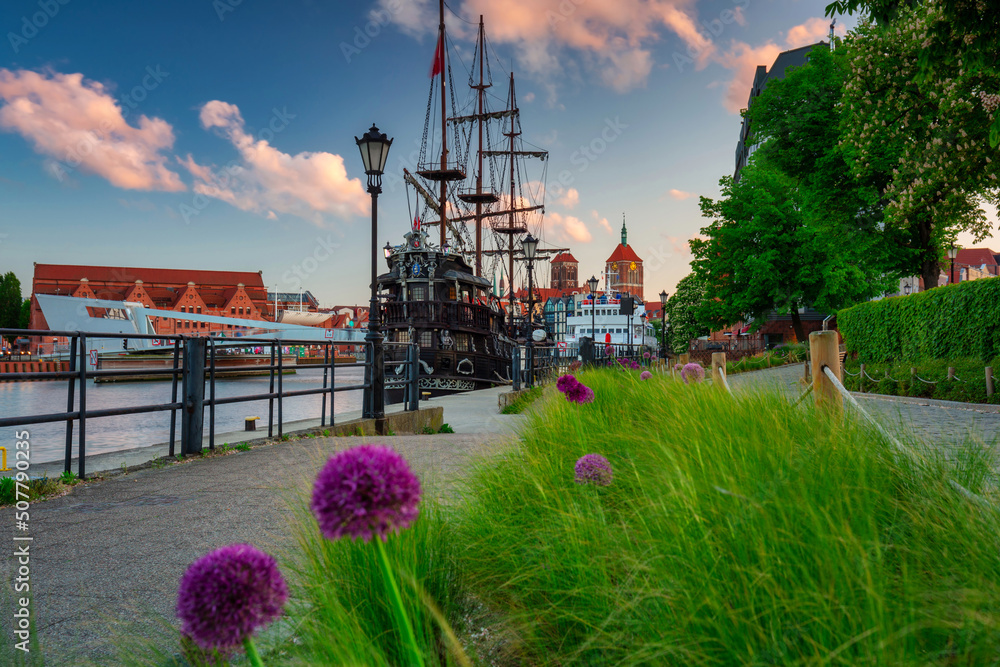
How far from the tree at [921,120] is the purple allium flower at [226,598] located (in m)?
11.5

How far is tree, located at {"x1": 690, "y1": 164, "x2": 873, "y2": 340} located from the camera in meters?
28.2

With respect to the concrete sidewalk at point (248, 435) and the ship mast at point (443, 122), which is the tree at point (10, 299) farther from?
the concrete sidewalk at point (248, 435)

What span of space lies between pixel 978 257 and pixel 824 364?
14715 cm

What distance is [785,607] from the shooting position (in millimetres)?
1271

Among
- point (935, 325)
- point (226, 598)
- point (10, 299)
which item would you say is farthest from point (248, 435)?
point (10, 299)

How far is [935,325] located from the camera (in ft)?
41.9

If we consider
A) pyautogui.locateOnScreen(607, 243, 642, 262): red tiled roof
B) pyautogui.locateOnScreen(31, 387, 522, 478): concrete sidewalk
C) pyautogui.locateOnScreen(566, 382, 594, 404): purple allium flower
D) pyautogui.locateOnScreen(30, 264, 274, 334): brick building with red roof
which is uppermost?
pyautogui.locateOnScreen(607, 243, 642, 262): red tiled roof

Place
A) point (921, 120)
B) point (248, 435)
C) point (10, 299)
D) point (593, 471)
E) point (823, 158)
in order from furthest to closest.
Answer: point (10, 299) < point (823, 158) < point (921, 120) < point (248, 435) < point (593, 471)

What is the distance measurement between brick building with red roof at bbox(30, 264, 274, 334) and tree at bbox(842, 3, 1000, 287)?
329 feet

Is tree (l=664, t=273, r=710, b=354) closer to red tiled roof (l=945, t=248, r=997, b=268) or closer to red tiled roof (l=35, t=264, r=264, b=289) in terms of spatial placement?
red tiled roof (l=945, t=248, r=997, b=268)

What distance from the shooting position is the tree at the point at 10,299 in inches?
2928

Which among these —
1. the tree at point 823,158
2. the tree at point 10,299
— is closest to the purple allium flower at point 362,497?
the tree at point 823,158

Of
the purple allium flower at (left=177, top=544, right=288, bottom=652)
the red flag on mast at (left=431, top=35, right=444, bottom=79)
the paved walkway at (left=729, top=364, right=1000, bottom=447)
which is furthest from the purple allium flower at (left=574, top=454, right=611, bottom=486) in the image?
the red flag on mast at (left=431, top=35, right=444, bottom=79)

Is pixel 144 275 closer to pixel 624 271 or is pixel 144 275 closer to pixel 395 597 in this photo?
pixel 624 271
